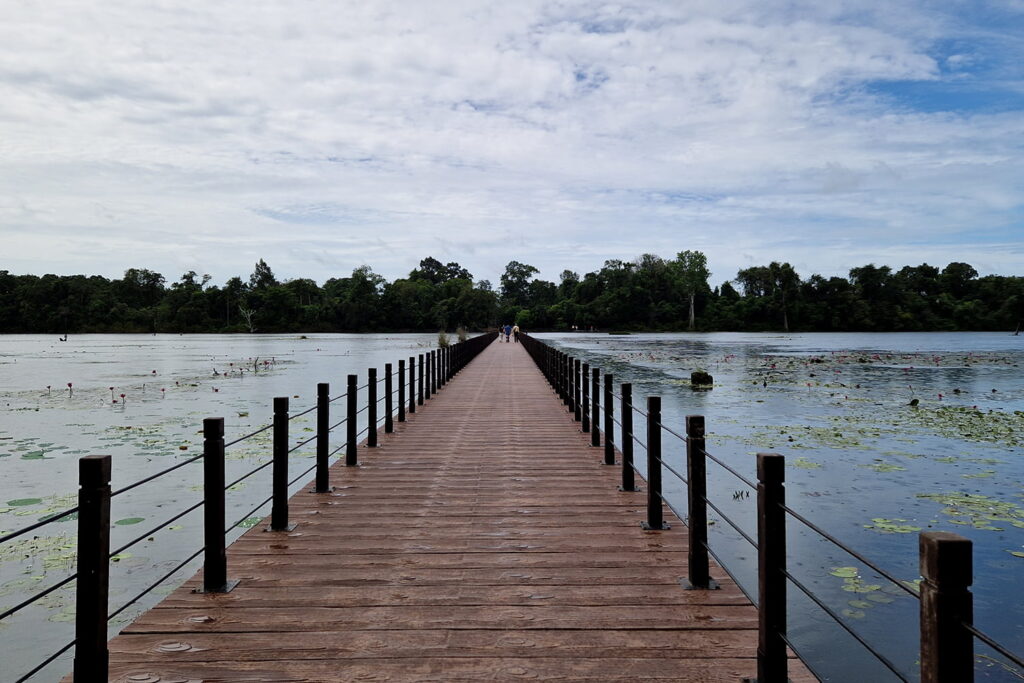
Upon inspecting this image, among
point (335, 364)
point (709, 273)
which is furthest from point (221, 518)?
point (709, 273)

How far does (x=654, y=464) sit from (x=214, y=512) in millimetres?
2784

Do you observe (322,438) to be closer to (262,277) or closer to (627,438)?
(627,438)

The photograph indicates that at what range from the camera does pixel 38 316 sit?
112312 millimetres

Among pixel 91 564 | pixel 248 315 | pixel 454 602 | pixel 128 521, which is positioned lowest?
pixel 128 521

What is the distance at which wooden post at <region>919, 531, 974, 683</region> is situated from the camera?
175cm

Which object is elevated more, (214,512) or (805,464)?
(214,512)

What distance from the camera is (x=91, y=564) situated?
9.00 feet

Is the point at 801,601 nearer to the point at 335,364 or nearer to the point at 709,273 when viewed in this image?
the point at 335,364

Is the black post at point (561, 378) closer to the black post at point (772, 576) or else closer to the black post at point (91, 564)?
the black post at point (772, 576)

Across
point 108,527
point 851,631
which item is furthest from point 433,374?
point 851,631

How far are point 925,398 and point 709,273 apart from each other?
4201 inches

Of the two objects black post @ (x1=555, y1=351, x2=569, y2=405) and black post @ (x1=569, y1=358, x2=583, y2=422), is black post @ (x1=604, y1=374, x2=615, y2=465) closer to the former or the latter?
black post @ (x1=569, y1=358, x2=583, y2=422)

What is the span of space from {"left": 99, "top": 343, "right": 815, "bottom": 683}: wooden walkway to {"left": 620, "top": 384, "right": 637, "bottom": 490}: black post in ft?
0.55

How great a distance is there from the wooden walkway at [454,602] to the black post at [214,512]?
0.38ft
